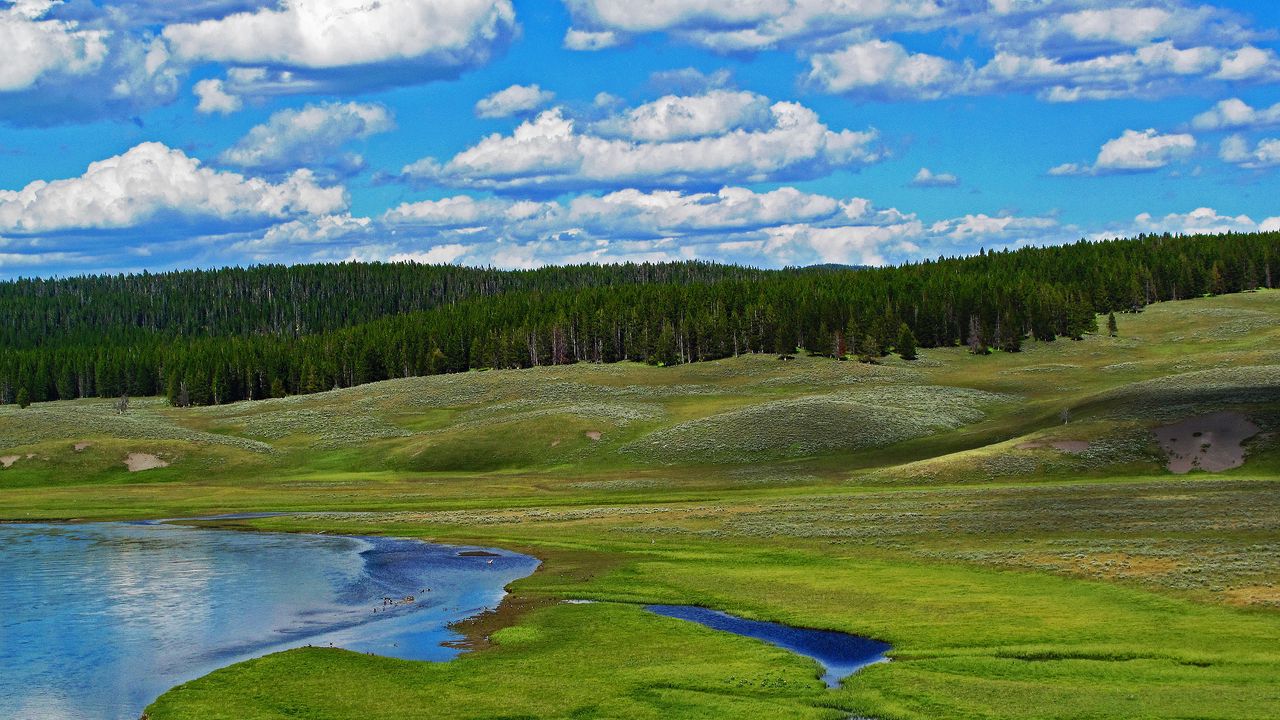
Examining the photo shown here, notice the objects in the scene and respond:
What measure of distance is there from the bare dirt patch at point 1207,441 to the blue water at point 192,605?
2177 inches

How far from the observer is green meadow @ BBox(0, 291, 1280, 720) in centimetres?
3198

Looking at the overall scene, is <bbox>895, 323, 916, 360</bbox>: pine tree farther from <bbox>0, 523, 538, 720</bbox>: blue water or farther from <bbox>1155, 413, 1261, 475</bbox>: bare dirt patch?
<bbox>0, 523, 538, 720</bbox>: blue water

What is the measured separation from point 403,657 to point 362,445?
103 metres

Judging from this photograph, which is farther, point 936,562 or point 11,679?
point 936,562

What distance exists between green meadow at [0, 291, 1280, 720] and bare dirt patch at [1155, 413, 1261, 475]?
11.8 inches

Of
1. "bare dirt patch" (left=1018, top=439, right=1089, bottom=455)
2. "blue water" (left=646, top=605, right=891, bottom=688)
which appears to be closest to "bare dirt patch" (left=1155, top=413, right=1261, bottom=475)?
"bare dirt patch" (left=1018, top=439, right=1089, bottom=455)

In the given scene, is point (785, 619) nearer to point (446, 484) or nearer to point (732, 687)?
point (732, 687)

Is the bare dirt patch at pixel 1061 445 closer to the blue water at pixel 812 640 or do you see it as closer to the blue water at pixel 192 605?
the blue water at pixel 192 605

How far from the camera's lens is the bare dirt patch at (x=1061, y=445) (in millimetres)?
91775

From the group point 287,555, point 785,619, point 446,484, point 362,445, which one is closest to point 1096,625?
point 785,619

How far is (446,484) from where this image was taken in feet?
354

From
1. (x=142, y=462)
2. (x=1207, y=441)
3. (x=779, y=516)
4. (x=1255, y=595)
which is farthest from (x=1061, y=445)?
(x=142, y=462)

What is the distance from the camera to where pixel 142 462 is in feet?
403

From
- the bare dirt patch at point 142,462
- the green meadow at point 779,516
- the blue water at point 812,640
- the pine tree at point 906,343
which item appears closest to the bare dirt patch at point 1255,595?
the green meadow at point 779,516
